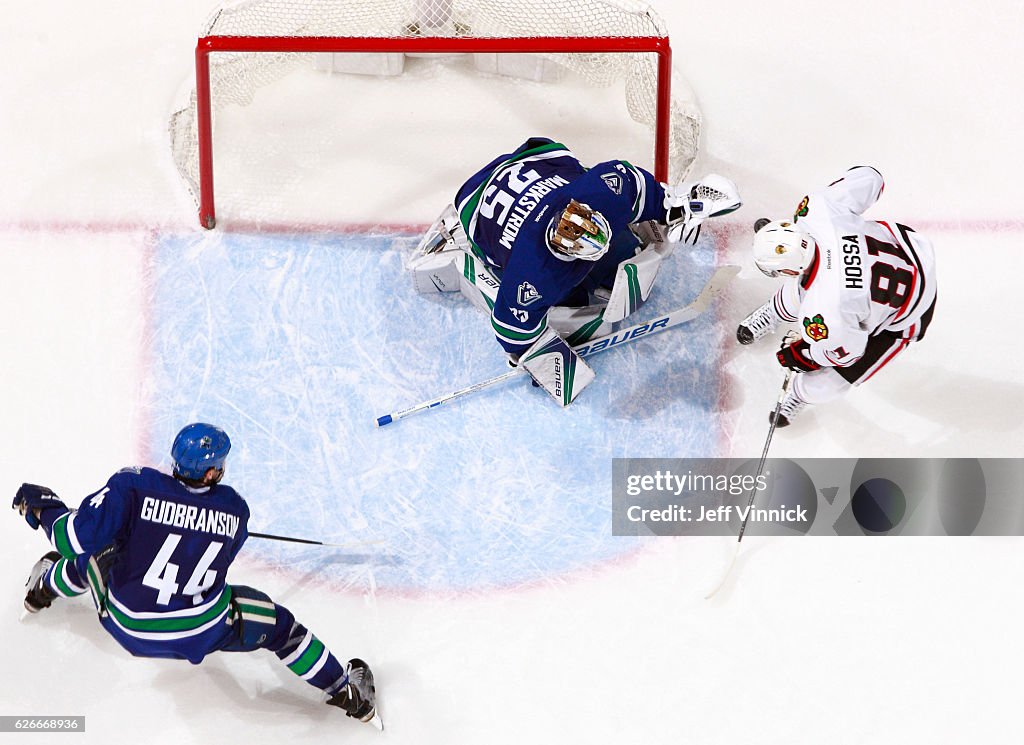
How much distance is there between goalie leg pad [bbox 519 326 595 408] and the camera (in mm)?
4652

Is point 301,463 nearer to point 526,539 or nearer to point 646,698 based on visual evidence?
point 526,539

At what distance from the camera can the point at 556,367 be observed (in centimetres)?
469

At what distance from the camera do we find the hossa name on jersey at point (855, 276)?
13.1ft

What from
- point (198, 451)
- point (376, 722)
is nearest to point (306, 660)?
point (376, 722)

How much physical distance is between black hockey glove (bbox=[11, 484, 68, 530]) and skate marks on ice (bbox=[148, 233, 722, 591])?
85cm

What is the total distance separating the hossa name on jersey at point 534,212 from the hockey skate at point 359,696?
3.90 ft

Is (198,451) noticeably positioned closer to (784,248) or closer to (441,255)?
(441,255)

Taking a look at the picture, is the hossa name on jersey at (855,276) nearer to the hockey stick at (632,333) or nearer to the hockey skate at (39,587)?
the hockey stick at (632,333)

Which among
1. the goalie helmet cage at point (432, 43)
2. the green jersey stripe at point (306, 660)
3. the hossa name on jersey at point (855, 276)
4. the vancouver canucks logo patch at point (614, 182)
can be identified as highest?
the goalie helmet cage at point (432, 43)

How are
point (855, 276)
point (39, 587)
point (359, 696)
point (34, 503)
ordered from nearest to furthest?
point (34, 503), point (855, 276), point (359, 696), point (39, 587)

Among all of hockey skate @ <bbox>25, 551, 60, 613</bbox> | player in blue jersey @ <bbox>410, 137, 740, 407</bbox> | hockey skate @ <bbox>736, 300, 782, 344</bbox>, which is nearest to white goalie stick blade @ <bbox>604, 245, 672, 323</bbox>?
player in blue jersey @ <bbox>410, 137, 740, 407</bbox>

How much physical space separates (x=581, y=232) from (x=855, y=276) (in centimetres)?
84

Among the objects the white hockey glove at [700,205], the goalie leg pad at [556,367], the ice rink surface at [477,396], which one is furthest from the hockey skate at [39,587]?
the white hockey glove at [700,205]

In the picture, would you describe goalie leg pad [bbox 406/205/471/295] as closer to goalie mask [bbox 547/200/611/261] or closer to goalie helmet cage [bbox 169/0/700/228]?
goalie helmet cage [bbox 169/0/700/228]
